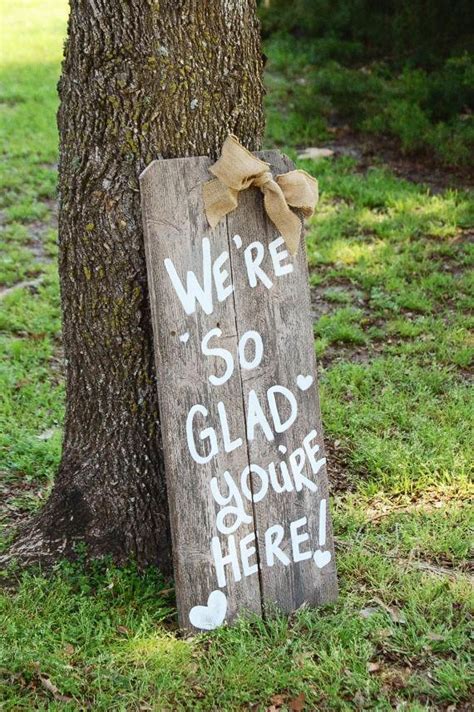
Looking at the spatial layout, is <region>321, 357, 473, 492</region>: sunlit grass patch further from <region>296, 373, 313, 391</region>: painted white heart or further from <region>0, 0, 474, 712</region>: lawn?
<region>296, 373, 313, 391</region>: painted white heart

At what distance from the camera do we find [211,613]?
113 inches

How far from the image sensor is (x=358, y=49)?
948cm

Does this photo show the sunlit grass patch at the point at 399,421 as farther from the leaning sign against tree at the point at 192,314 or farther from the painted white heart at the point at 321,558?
the leaning sign against tree at the point at 192,314

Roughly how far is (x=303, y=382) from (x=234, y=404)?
0.87ft

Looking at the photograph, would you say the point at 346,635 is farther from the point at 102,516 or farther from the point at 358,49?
the point at 358,49

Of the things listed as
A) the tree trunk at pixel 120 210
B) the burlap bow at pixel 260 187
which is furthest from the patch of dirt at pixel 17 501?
the burlap bow at pixel 260 187

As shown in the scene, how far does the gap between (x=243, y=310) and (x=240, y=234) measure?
9.5 inches

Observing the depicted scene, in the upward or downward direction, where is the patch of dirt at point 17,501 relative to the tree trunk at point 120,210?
downward

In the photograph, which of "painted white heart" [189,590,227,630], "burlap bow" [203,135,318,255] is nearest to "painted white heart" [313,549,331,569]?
"painted white heart" [189,590,227,630]

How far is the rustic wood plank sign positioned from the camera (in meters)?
2.68

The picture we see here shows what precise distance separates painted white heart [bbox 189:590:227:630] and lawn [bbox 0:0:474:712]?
0.12ft

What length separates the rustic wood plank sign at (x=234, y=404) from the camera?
268 cm

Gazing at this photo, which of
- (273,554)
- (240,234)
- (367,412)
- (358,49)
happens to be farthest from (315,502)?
(358,49)

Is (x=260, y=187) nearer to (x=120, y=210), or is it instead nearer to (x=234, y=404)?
(x=120, y=210)
